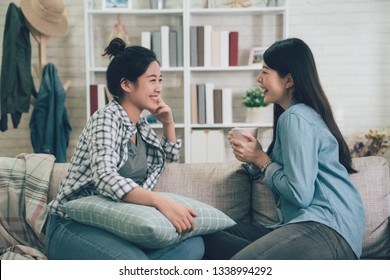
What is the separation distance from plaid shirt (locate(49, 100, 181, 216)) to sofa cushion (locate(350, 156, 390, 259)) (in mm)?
774

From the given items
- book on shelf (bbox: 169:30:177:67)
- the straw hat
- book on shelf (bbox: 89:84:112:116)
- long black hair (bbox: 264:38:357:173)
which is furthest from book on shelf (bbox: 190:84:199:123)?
long black hair (bbox: 264:38:357:173)

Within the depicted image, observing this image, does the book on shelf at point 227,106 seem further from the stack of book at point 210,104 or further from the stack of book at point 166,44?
the stack of book at point 166,44

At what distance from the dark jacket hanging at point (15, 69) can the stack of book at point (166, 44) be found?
2.86 feet

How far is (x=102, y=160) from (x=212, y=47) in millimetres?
2495

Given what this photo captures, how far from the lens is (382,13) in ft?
13.7

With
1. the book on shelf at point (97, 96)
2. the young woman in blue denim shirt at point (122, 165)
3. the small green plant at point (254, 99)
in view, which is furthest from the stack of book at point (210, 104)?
the young woman in blue denim shirt at point (122, 165)

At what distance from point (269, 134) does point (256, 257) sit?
2.83m

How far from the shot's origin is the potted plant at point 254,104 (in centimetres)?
398

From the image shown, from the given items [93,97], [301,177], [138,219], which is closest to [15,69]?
[93,97]

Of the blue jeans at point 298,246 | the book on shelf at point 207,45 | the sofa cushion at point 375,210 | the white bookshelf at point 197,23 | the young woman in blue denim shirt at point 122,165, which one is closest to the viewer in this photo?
the blue jeans at point 298,246

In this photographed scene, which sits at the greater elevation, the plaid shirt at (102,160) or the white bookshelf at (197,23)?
the white bookshelf at (197,23)

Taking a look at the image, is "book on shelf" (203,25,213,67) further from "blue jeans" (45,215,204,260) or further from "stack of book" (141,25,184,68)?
"blue jeans" (45,215,204,260)
